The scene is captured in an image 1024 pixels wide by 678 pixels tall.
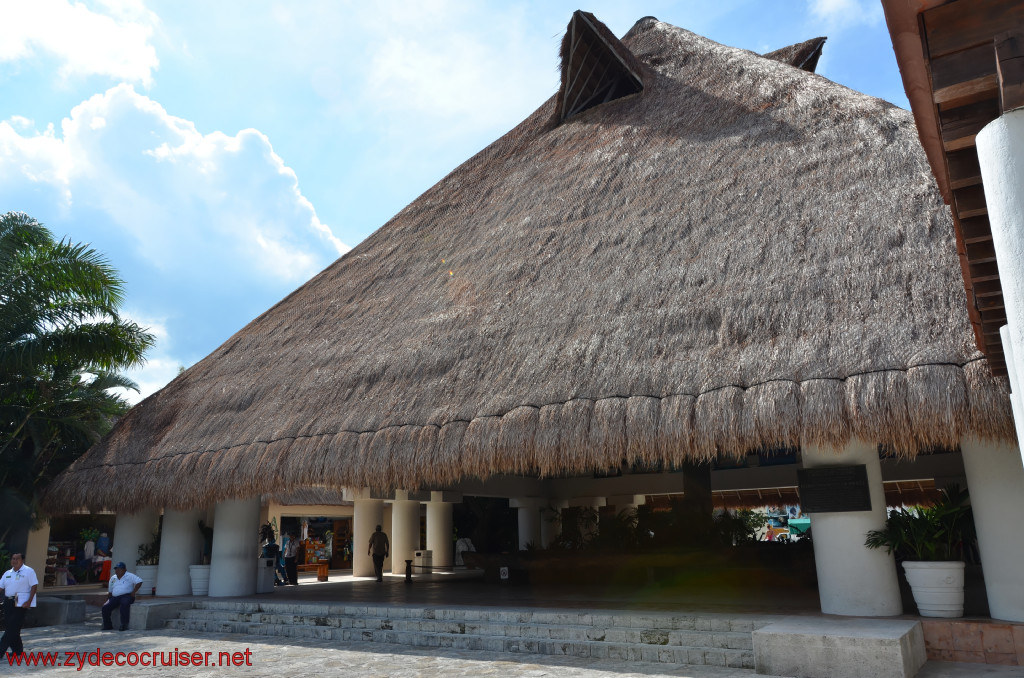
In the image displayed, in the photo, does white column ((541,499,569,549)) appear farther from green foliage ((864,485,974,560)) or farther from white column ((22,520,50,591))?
green foliage ((864,485,974,560))

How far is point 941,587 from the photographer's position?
6.11 meters

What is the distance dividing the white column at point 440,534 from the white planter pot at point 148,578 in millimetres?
7691

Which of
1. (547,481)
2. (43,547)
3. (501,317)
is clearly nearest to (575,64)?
(501,317)

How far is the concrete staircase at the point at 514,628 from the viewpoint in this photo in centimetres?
623

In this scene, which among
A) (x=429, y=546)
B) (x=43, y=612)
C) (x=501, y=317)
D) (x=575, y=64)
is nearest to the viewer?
(x=501, y=317)

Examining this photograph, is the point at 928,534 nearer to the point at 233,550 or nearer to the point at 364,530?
the point at 233,550

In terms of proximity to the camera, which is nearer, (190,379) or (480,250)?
(480,250)

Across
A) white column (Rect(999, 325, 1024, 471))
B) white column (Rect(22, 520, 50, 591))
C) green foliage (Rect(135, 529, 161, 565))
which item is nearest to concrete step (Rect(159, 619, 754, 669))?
green foliage (Rect(135, 529, 161, 565))

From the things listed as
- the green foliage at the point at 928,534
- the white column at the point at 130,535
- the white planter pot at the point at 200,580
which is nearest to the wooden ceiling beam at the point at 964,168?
the green foliage at the point at 928,534

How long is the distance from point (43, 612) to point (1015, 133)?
1251 cm

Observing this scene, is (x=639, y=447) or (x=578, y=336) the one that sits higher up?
(x=578, y=336)

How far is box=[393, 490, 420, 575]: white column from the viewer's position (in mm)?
17297

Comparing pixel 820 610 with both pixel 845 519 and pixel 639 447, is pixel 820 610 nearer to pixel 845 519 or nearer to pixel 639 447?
pixel 845 519

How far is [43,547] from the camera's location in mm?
13812
